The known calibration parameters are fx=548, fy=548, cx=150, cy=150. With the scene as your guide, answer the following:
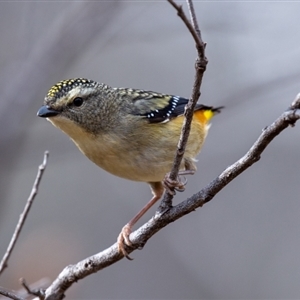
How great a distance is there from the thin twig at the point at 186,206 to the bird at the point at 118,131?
1.06ft

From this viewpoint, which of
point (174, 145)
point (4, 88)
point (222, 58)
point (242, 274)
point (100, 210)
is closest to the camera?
point (174, 145)

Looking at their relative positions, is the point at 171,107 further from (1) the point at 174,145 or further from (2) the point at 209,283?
(2) the point at 209,283

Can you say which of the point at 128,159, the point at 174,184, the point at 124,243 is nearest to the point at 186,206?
the point at 174,184

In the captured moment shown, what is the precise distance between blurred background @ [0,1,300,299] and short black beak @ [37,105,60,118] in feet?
6.67

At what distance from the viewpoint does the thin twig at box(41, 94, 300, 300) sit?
A: 269 cm

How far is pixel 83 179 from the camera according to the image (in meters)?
10.1

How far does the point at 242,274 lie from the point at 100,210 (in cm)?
282

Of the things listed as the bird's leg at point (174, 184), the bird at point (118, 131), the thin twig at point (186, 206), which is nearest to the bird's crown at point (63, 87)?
the bird at point (118, 131)

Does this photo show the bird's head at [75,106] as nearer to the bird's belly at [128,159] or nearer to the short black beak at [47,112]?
the short black beak at [47,112]

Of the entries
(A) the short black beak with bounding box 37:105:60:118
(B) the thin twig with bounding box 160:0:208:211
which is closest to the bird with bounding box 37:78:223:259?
(A) the short black beak with bounding box 37:105:60:118

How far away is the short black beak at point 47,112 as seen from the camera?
4152 mm

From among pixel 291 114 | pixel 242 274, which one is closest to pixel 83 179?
pixel 242 274

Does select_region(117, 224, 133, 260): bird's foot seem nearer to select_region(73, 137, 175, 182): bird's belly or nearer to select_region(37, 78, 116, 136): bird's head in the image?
select_region(73, 137, 175, 182): bird's belly

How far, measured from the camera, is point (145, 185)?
9125mm
